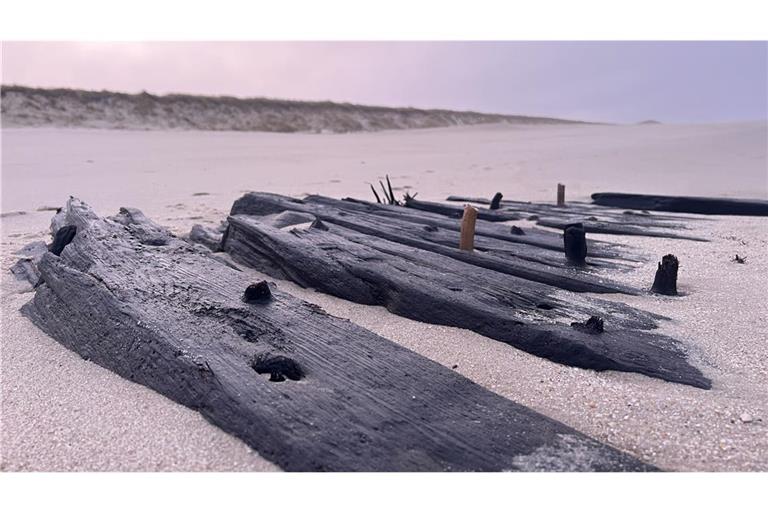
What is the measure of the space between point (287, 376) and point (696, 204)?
8162 millimetres

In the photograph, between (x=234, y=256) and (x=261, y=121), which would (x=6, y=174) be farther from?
(x=261, y=121)

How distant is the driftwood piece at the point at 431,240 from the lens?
478cm

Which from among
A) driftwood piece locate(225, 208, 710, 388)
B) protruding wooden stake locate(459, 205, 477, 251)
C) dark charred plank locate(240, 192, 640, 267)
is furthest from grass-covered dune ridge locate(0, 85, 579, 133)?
protruding wooden stake locate(459, 205, 477, 251)

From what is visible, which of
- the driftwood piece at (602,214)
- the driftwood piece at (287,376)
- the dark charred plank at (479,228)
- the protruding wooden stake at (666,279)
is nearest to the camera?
the driftwood piece at (287,376)

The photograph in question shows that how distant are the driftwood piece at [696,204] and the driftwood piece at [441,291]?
5.84 meters

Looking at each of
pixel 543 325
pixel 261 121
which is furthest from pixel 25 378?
pixel 261 121

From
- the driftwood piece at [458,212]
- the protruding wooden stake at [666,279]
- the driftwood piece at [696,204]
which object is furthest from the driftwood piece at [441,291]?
the driftwood piece at [696,204]

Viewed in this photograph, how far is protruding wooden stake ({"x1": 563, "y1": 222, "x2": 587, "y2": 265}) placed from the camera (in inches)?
208

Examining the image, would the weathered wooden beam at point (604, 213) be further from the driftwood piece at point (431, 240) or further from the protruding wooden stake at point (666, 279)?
the protruding wooden stake at point (666, 279)

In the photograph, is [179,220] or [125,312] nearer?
[125,312]

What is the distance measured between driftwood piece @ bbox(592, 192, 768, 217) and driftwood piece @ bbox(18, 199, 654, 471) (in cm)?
752

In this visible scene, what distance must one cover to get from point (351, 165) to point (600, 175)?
7.77 meters

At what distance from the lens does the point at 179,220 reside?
8.84m

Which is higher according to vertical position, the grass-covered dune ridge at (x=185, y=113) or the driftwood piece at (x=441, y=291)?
the grass-covered dune ridge at (x=185, y=113)
